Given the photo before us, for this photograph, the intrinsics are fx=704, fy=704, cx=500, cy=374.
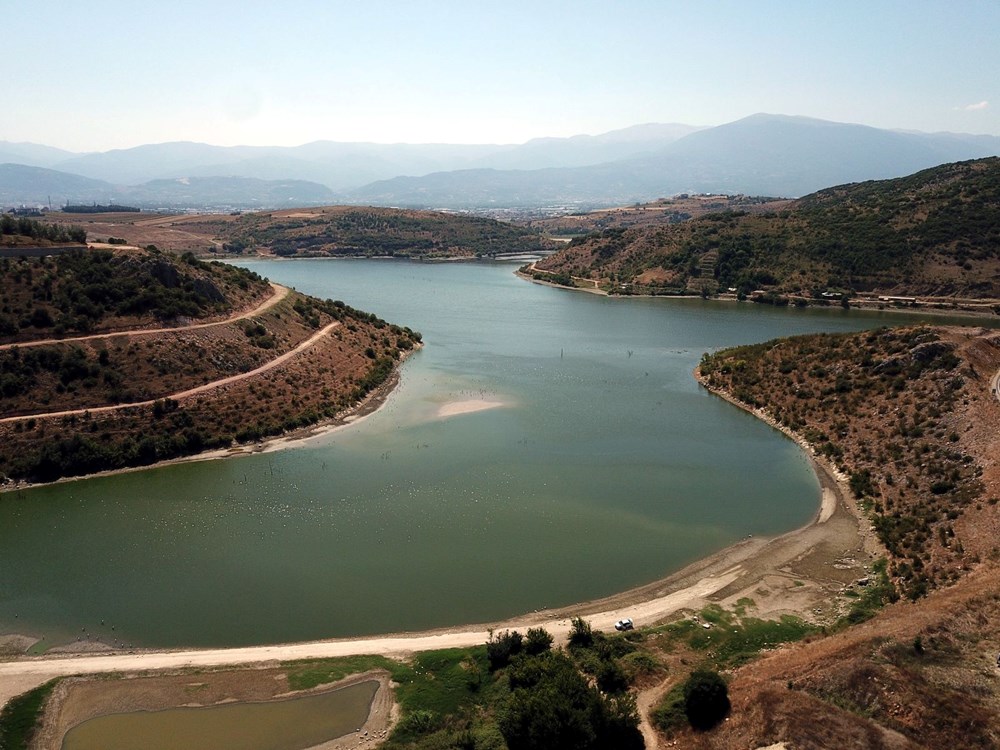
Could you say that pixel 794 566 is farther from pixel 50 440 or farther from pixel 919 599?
pixel 50 440

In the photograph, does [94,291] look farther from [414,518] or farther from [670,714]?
[670,714]

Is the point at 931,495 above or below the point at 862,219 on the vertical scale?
below

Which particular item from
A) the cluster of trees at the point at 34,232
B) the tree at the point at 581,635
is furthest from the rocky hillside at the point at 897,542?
the cluster of trees at the point at 34,232

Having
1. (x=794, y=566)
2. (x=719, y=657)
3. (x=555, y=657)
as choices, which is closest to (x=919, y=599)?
(x=794, y=566)

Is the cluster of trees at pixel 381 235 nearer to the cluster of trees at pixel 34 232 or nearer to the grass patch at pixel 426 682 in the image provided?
the cluster of trees at pixel 34 232

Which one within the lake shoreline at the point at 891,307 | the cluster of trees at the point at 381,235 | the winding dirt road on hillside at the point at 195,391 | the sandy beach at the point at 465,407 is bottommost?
the sandy beach at the point at 465,407
